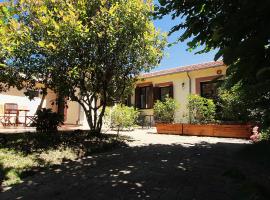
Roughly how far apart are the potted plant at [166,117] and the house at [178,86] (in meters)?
1.65

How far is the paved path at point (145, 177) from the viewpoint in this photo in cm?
520

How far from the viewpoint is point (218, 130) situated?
1352 centimetres

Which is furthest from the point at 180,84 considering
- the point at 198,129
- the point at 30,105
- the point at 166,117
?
the point at 30,105

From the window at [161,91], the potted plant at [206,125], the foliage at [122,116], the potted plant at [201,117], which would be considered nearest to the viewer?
the potted plant at [206,125]

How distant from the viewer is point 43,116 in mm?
11258

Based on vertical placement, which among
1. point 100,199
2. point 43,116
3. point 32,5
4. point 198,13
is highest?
point 32,5

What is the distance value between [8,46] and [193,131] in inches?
348

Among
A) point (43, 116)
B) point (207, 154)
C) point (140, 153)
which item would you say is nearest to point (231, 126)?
point (207, 154)

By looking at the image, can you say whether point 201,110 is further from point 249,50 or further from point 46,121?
point 249,50

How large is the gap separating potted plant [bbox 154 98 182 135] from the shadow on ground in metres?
6.40

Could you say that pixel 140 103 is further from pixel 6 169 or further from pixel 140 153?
pixel 6 169

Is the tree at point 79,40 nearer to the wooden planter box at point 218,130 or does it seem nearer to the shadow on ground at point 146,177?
the shadow on ground at point 146,177

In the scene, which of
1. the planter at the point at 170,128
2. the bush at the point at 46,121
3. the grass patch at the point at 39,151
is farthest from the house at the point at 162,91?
the grass patch at the point at 39,151

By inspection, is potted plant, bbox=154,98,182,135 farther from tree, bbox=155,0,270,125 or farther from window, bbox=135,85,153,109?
tree, bbox=155,0,270,125
